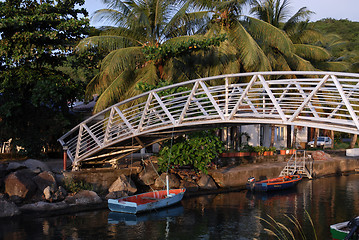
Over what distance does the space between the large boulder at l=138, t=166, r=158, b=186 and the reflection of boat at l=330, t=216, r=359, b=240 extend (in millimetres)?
12839

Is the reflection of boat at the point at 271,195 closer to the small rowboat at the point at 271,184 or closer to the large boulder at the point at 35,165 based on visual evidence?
the small rowboat at the point at 271,184

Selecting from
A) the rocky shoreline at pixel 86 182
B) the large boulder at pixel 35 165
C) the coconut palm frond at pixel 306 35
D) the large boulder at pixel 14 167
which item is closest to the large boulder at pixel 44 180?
the rocky shoreline at pixel 86 182

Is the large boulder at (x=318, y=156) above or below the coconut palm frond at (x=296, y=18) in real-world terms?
below

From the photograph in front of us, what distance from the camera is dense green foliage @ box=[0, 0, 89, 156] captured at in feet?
77.9

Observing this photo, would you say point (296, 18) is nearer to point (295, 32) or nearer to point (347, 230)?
point (295, 32)

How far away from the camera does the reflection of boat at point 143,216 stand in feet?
63.4

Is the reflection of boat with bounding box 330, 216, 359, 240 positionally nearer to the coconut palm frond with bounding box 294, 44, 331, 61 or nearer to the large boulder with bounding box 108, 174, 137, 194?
the large boulder with bounding box 108, 174, 137, 194

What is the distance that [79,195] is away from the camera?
21109mm

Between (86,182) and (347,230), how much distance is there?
13.8m

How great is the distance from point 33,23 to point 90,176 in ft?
30.5

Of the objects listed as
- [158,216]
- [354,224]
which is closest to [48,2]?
[158,216]

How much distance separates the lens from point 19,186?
20.5 metres

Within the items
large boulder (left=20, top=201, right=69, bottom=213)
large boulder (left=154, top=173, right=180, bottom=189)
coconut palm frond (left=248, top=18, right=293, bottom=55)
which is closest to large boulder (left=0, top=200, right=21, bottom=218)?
large boulder (left=20, top=201, right=69, bottom=213)

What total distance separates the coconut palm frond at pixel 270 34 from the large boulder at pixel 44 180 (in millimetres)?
15483
